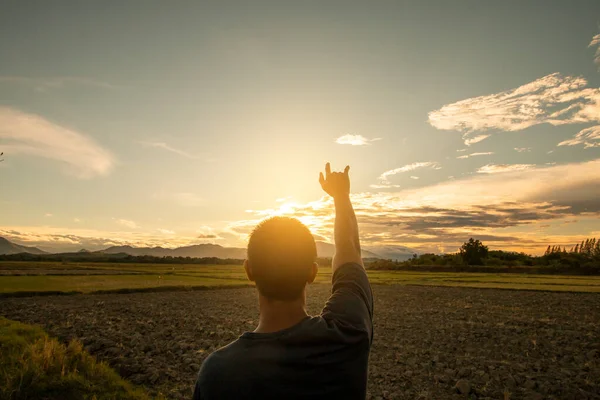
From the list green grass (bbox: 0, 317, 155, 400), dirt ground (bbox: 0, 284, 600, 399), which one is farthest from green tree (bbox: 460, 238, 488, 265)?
green grass (bbox: 0, 317, 155, 400)

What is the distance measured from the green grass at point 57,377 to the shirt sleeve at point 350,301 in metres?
8.77

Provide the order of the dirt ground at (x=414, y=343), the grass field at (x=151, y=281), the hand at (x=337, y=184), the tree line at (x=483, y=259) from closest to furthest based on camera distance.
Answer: the hand at (x=337, y=184), the dirt ground at (x=414, y=343), the grass field at (x=151, y=281), the tree line at (x=483, y=259)

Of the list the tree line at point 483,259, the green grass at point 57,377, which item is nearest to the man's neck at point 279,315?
the green grass at point 57,377

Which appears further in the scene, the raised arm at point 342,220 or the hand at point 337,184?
the hand at point 337,184

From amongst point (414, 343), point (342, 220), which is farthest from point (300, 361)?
point (414, 343)

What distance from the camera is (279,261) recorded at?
237 cm

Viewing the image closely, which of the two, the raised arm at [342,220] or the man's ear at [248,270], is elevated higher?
the raised arm at [342,220]

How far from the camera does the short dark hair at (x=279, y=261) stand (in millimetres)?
2369

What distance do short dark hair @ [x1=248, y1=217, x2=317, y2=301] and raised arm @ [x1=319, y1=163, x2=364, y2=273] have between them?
12.4 inches

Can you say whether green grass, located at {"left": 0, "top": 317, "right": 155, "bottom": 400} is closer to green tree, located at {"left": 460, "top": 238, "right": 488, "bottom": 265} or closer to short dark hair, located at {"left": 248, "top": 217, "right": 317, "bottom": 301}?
short dark hair, located at {"left": 248, "top": 217, "right": 317, "bottom": 301}

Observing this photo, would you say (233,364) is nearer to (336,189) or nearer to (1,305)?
(336,189)

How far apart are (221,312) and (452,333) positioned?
47.2 feet

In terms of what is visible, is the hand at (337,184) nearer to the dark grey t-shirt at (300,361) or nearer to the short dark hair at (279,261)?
the short dark hair at (279,261)

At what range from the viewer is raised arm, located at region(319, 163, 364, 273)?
268 cm
